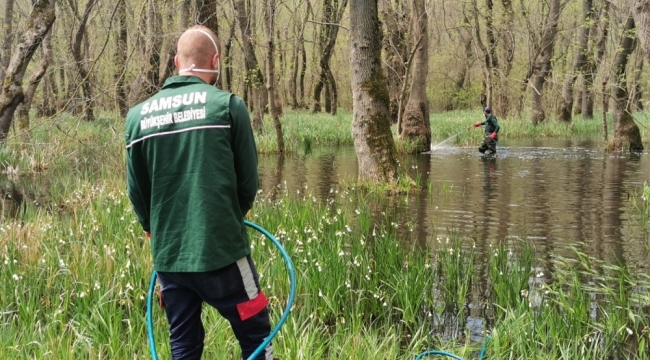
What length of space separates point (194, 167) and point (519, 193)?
32.1 feet

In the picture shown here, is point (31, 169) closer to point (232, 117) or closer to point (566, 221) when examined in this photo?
point (566, 221)

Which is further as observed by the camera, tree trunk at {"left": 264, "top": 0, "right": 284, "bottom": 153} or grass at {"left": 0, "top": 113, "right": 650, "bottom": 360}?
tree trunk at {"left": 264, "top": 0, "right": 284, "bottom": 153}

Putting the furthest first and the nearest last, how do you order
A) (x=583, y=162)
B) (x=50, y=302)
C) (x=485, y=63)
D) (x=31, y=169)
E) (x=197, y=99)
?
(x=485, y=63), (x=583, y=162), (x=31, y=169), (x=50, y=302), (x=197, y=99)

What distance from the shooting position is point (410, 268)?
5453 mm

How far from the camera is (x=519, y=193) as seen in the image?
38.3 ft

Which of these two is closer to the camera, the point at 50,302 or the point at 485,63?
the point at 50,302

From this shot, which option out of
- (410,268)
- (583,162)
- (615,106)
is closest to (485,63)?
(615,106)

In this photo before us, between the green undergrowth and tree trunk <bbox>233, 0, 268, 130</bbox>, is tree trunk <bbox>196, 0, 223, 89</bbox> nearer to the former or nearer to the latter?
tree trunk <bbox>233, 0, 268, 130</bbox>

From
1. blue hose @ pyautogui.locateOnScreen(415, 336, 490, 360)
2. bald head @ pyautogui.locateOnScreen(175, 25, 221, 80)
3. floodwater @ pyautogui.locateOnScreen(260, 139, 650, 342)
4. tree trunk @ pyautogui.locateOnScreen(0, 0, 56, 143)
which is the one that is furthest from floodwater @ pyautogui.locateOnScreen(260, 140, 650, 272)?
tree trunk @ pyautogui.locateOnScreen(0, 0, 56, 143)

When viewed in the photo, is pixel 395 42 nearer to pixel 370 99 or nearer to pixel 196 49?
pixel 370 99

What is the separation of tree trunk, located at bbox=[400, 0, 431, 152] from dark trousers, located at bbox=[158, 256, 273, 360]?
51.0 ft

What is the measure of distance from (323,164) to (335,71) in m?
29.3

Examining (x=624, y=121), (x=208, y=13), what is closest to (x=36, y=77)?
(x=208, y=13)

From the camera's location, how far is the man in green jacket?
2.82 metres
